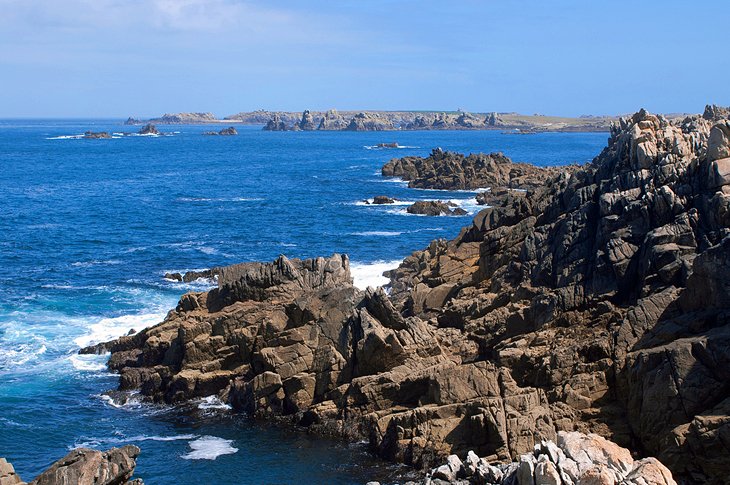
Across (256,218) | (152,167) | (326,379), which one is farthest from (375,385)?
(152,167)

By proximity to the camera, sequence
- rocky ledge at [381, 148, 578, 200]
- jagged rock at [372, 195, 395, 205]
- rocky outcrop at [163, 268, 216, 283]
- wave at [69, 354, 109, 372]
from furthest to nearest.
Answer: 1. rocky ledge at [381, 148, 578, 200]
2. jagged rock at [372, 195, 395, 205]
3. rocky outcrop at [163, 268, 216, 283]
4. wave at [69, 354, 109, 372]

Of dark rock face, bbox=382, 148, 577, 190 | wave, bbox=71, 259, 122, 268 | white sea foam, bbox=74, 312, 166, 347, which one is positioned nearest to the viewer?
white sea foam, bbox=74, 312, 166, 347

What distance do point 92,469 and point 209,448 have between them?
1041 cm

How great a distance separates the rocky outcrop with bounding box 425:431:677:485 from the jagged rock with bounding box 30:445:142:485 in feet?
35.9

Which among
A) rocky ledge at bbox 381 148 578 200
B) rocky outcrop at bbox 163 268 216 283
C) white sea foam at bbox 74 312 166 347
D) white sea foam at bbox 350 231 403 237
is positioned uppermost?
rocky ledge at bbox 381 148 578 200

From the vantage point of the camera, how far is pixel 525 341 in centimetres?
3619

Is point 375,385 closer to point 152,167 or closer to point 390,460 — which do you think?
point 390,460

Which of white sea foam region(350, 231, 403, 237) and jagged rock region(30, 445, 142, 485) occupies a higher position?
jagged rock region(30, 445, 142, 485)

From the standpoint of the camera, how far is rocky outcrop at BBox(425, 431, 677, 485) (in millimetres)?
21391

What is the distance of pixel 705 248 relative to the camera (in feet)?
115

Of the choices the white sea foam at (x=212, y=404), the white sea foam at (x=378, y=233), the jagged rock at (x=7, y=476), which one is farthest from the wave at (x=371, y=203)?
the jagged rock at (x=7, y=476)

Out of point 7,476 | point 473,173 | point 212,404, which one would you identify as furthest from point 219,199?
point 7,476

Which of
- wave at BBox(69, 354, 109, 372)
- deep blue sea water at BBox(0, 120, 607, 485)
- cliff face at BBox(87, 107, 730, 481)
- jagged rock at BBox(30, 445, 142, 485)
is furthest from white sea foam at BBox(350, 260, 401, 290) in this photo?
jagged rock at BBox(30, 445, 142, 485)

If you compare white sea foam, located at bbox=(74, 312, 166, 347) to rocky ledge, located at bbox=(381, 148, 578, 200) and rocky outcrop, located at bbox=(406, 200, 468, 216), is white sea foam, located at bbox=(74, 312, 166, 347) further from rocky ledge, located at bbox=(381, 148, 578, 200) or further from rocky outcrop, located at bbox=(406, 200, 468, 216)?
rocky ledge, located at bbox=(381, 148, 578, 200)
